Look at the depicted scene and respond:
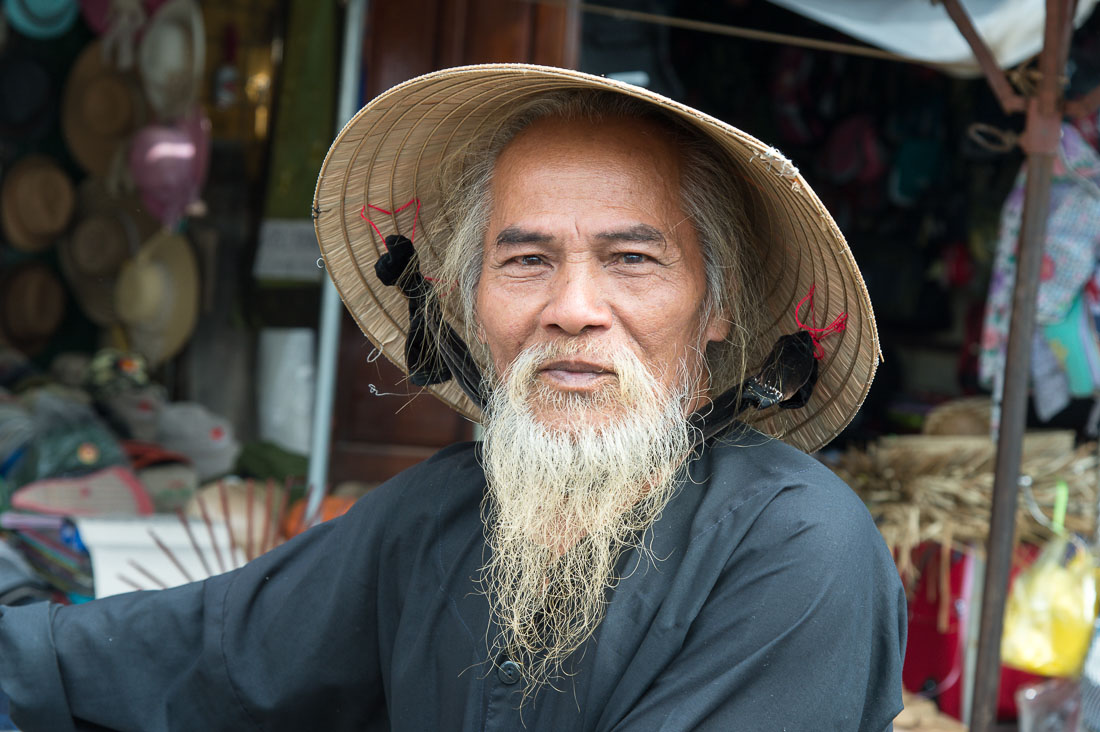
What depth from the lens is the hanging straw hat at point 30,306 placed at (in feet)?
15.0

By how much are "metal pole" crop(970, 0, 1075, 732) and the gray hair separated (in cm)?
95

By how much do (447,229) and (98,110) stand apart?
3.28 meters

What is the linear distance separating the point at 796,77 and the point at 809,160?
1.88 ft

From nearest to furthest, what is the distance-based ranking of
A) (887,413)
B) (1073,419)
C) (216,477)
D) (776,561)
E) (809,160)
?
(776,561) → (216,477) → (1073,419) → (887,413) → (809,160)

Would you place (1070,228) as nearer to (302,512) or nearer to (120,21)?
(302,512)

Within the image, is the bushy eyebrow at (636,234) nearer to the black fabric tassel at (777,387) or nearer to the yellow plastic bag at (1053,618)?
the black fabric tassel at (777,387)

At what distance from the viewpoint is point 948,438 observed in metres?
3.75

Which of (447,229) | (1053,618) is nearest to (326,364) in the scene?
(447,229)

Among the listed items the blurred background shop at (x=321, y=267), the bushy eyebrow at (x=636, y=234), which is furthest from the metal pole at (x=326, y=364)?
the bushy eyebrow at (x=636, y=234)

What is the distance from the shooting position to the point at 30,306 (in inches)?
181

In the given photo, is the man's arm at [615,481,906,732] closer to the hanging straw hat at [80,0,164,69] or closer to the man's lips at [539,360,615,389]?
the man's lips at [539,360,615,389]

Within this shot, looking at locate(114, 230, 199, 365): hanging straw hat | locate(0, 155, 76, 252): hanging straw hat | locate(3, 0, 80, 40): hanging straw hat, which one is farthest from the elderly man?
locate(0, 155, 76, 252): hanging straw hat

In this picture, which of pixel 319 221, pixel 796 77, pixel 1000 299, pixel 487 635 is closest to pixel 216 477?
pixel 319 221

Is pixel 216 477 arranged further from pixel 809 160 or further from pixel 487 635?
pixel 809 160
